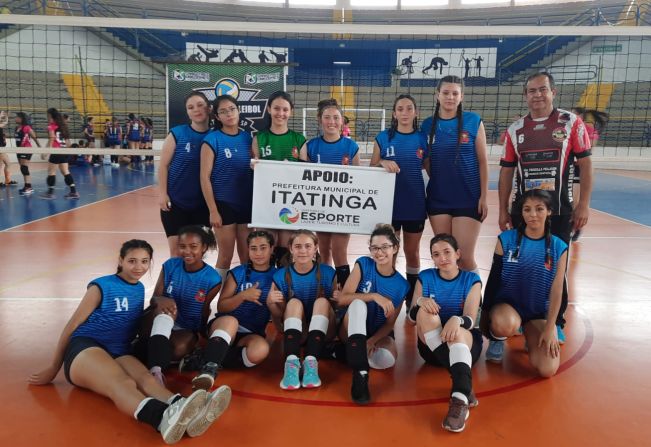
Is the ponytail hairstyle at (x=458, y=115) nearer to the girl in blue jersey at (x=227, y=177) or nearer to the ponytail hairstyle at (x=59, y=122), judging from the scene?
the girl in blue jersey at (x=227, y=177)

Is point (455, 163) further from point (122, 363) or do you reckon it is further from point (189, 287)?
point (122, 363)

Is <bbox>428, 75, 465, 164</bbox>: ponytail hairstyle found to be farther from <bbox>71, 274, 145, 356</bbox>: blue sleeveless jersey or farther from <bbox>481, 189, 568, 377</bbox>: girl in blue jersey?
<bbox>71, 274, 145, 356</bbox>: blue sleeveless jersey

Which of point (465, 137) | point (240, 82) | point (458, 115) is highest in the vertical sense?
point (240, 82)

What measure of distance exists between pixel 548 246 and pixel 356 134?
52.0ft

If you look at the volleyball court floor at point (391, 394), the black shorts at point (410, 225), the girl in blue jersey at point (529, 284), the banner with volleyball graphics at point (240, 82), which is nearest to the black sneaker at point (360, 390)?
the volleyball court floor at point (391, 394)

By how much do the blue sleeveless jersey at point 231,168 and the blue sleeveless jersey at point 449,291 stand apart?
4.56ft

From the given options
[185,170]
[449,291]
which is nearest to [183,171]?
[185,170]

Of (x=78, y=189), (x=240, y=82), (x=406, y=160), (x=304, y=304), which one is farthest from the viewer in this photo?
(x=78, y=189)

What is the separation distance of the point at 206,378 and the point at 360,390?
0.76 metres

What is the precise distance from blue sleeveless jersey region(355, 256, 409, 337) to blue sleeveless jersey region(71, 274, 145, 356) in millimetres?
1249

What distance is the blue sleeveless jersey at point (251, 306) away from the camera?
304 cm

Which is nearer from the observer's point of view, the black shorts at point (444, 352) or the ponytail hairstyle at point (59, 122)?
the black shorts at point (444, 352)

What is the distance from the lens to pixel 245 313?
304 centimetres

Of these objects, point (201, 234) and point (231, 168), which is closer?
point (201, 234)
